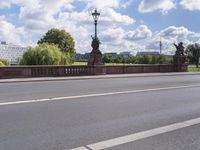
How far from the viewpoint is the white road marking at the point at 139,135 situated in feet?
22.9

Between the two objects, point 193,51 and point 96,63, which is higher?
point 193,51

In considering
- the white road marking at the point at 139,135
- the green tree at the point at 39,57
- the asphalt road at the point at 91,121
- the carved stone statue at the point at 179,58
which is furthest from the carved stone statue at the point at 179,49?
the white road marking at the point at 139,135

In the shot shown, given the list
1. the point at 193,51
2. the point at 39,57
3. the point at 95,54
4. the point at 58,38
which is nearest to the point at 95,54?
the point at 95,54

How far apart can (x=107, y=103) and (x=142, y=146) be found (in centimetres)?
554

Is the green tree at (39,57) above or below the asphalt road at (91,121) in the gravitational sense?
above

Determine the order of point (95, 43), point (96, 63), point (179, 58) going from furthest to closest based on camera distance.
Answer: point (179, 58)
point (96, 63)
point (95, 43)

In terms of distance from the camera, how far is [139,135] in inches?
308

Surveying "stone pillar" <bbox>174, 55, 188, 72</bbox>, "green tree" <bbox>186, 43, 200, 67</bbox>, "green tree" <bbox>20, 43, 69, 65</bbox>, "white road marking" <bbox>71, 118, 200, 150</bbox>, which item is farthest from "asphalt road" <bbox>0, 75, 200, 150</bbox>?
"green tree" <bbox>186, 43, 200, 67</bbox>

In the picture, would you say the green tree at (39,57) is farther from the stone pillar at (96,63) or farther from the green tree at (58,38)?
the green tree at (58,38)

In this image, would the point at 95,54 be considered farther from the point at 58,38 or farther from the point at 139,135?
the point at 58,38

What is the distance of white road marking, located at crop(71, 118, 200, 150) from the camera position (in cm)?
697

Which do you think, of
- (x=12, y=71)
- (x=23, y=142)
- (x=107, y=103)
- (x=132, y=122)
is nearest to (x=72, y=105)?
(x=107, y=103)

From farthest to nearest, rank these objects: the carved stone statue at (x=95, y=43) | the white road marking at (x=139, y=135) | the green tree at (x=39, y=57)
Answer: the green tree at (x=39, y=57), the carved stone statue at (x=95, y=43), the white road marking at (x=139, y=135)

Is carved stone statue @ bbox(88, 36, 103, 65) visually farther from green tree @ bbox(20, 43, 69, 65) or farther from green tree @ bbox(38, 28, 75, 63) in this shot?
green tree @ bbox(38, 28, 75, 63)
